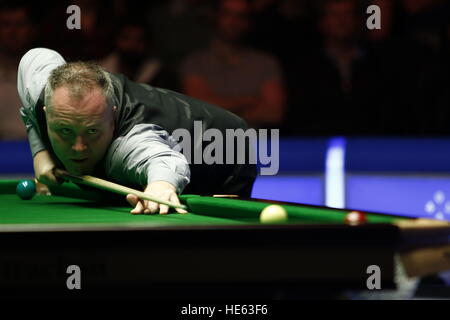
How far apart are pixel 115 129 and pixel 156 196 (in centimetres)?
62

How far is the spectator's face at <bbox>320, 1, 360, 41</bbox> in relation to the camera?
582cm

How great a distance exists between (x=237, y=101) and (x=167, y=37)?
69 cm

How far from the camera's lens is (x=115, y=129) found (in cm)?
319

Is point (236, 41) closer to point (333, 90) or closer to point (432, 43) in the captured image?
point (333, 90)

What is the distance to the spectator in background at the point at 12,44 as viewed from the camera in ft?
19.1

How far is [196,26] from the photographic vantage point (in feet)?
19.4

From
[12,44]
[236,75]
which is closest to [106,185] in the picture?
[236,75]

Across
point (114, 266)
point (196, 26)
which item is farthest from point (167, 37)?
point (114, 266)

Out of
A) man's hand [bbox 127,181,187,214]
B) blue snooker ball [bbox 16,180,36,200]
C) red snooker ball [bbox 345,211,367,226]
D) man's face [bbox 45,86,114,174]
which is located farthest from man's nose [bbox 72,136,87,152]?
red snooker ball [bbox 345,211,367,226]

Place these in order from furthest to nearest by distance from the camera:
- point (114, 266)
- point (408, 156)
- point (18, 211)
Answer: point (408, 156) → point (18, 211) → point (114, 266)

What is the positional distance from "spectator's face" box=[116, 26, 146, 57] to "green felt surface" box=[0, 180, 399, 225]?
2838 mm

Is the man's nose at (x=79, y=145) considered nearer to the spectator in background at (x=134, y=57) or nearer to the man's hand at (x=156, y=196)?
the man's hand at (x=156, y=196)

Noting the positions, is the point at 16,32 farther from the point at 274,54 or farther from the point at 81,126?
the point at 81,126

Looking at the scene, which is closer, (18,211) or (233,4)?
(18,211)
